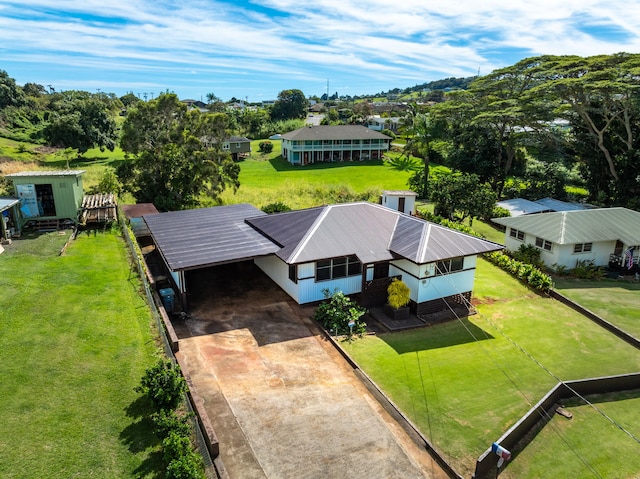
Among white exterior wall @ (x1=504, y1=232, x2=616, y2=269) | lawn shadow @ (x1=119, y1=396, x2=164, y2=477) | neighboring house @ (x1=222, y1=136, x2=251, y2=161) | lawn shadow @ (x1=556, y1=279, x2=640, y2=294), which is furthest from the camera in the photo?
neighboring house @ (x1=222, y1=136, x2=251, y2=161)

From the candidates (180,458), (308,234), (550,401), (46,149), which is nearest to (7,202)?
(308,234)

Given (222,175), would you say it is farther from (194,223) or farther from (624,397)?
(624,397)

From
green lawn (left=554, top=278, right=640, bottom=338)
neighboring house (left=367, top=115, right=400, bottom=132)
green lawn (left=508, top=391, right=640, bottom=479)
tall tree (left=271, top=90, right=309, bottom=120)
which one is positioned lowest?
green lawn (left=508, top=391, right=640, bottom=479)

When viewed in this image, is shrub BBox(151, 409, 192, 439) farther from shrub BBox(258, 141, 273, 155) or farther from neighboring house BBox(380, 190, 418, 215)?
shrub BBox(258, 141, 273, 155)

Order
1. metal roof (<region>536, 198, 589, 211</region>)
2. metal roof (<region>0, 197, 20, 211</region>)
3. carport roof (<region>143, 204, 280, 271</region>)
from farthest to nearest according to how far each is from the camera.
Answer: metal roof (<region>536, 198, 589, 211</region>)
metal roof (<region>0, 197, 20, 211</region>)
carport roof (<region>143, 204, 280, 271</region>)

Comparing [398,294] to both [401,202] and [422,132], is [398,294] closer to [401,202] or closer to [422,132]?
[401,202]

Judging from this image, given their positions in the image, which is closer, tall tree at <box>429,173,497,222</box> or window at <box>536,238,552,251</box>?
window at <box>536,238,552,251</box>

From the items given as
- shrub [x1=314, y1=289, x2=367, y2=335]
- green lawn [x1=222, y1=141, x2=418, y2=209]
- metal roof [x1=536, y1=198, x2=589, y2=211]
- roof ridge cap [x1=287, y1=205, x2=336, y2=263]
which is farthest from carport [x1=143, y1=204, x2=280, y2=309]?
metal roof [x1=536, y1=198, x2=589, y2=211]
